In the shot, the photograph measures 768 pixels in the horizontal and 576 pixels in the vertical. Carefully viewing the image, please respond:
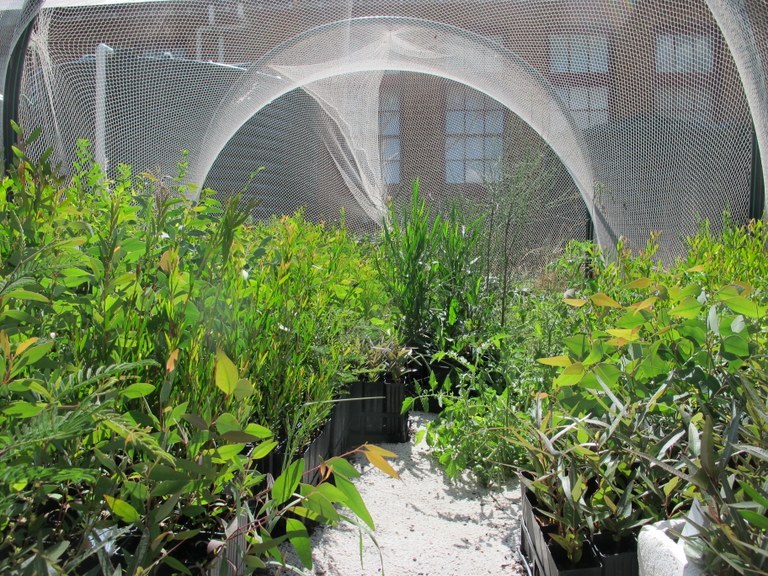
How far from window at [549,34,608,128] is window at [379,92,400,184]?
2691mm

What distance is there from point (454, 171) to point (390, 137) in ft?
3.38

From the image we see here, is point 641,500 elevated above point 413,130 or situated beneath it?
situated beneath

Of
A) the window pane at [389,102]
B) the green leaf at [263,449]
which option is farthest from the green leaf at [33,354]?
the window pane at [389,102]

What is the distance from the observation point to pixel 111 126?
562 cm

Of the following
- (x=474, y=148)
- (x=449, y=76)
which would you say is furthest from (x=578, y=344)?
(x=474, y=148)

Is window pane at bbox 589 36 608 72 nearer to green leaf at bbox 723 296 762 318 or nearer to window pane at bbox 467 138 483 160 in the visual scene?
window pane at bbox 467 138 483 160

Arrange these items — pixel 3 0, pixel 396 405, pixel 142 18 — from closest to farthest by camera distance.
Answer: pixel 396 405 < pixel 3 0 < pixel 142 18

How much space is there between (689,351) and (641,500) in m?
0.37

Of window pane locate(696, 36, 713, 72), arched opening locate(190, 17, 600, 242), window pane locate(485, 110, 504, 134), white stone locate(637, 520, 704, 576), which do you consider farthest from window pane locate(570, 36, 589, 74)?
white stone locate(637, 520, 704, 576)

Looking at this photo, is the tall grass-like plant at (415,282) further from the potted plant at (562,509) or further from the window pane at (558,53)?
the window pane at (558,53)

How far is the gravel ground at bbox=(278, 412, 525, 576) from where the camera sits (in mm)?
1986

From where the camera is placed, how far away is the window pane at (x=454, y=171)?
8.58 metres

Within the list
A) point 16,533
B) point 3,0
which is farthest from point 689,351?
point 3,0

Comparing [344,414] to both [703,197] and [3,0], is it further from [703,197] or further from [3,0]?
[703,197]
